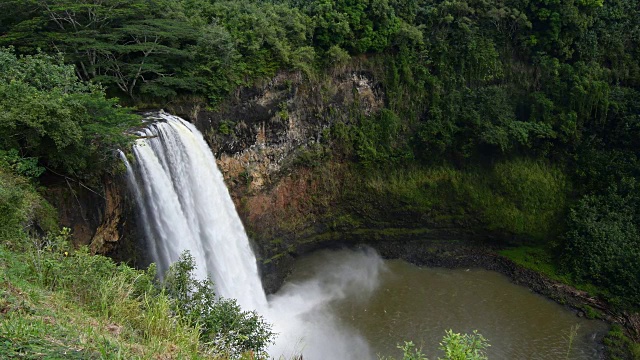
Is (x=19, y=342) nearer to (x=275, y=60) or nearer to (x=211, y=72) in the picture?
(x=211, y=72)

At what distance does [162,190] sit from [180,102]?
13.4 ft

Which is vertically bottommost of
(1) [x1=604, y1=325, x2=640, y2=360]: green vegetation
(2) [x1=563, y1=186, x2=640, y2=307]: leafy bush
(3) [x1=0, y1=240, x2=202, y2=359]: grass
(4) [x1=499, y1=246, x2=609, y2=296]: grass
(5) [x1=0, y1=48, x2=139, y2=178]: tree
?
(1) [x1=604, y1=325, x2=640, y2=360]: green vegetation

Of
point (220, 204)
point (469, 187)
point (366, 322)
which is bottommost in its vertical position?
point (366, 322)

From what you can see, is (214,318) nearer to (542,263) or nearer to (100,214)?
(100,214)

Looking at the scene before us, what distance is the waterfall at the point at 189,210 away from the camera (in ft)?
34.6

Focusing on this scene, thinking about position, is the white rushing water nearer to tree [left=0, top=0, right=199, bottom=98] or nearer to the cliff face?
the cliff face

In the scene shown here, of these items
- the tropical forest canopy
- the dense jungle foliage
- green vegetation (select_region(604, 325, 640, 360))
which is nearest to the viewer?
green vegetation (select_region(604, 325, 640, 360))

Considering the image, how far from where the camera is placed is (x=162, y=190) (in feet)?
35.2

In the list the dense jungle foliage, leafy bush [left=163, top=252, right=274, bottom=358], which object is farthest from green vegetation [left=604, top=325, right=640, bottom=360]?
leafy bush [left=163, top=252, right=274, bottom=358]

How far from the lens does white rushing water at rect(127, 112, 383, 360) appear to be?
10.6 metres

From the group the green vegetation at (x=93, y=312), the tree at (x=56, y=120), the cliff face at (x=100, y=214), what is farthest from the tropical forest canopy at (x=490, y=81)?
the green vegetation at (x=93, y=312)

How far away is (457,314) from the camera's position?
48.5ft

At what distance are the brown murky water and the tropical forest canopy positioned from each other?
95.5 inches

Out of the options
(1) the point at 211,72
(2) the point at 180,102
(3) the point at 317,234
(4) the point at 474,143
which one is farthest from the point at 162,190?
(4) the point at 474,143
